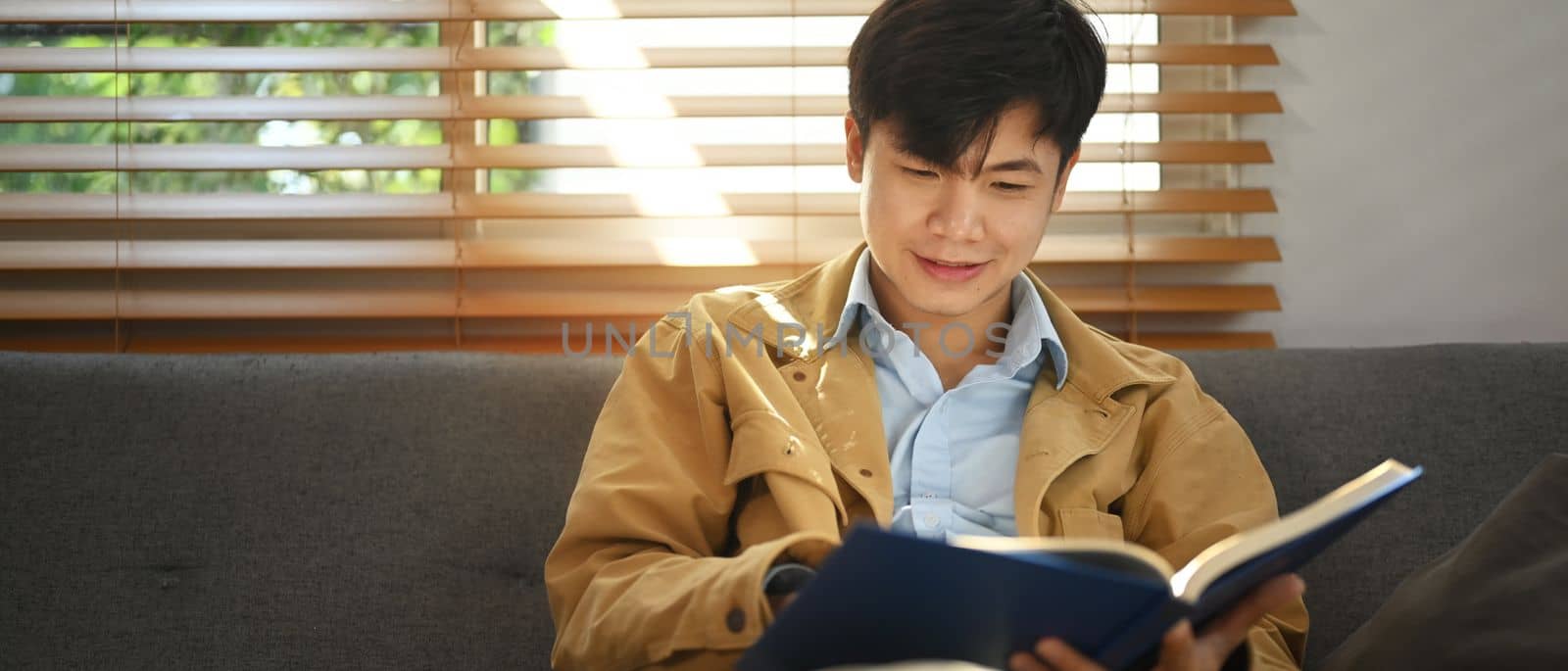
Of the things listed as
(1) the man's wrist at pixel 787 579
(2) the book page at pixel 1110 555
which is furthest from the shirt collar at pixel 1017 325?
(2) the book page at pixel 1110 555

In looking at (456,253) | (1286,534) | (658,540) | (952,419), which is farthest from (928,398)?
(456,253)

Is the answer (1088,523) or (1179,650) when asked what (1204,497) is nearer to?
(1088,523)

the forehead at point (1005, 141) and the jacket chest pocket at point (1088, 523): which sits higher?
the forehead at point (1005, 141)

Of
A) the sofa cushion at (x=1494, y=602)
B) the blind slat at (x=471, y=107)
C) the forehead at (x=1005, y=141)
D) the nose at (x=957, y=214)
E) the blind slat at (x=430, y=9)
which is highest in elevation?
the blind slat at (x=430, y=9)

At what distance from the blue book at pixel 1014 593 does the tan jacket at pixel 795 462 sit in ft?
0.79

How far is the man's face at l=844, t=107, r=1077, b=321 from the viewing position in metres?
1.36

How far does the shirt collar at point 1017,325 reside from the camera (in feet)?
4.72

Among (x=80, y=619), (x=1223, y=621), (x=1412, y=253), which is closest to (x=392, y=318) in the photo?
(x=80, y=619)

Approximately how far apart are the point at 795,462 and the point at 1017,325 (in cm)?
38

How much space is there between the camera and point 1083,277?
2.06 meters

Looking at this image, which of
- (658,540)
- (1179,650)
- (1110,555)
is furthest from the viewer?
(658,540)

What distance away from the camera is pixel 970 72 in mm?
1337

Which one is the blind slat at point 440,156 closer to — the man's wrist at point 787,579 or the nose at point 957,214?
the nose at point 957,214

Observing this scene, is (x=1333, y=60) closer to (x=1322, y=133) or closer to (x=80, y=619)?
(x=1322, y=133)
